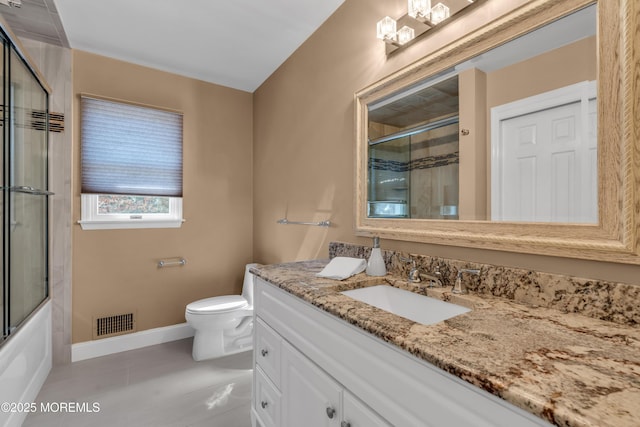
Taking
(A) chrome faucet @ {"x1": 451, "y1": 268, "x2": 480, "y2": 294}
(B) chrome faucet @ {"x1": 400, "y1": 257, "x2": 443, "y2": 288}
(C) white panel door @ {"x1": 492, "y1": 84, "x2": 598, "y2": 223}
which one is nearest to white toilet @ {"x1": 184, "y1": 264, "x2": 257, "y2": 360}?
(B) chrome faucet @ {"x1": 400, "y1": 257, "x2": 443, "y2": 288}

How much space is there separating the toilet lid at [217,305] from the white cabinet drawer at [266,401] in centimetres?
91

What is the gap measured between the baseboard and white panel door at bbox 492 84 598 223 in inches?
111

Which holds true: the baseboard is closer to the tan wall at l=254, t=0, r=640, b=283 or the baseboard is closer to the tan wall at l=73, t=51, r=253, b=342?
the tan wall at l=73, t=51, r=253, b=342

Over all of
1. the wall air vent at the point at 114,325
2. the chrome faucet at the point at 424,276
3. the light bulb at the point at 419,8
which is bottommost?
the wall air vent at the point at 114,325

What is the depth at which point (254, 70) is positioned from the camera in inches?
111

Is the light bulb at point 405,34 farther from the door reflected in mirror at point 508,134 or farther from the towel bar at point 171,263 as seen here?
the towel bar at point 171,263

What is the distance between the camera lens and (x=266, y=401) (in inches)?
59.9

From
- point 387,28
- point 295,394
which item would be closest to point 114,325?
point 295,394

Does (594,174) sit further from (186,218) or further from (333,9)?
(186,218)

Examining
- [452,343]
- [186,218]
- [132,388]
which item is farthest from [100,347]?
[452,343]

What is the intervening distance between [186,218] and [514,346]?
280 centimetres

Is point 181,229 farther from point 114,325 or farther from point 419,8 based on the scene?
point 419,8

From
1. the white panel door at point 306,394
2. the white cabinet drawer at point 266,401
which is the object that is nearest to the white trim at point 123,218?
the white cabinet drawer at point 266,401

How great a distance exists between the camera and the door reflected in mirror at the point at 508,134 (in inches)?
37.7
